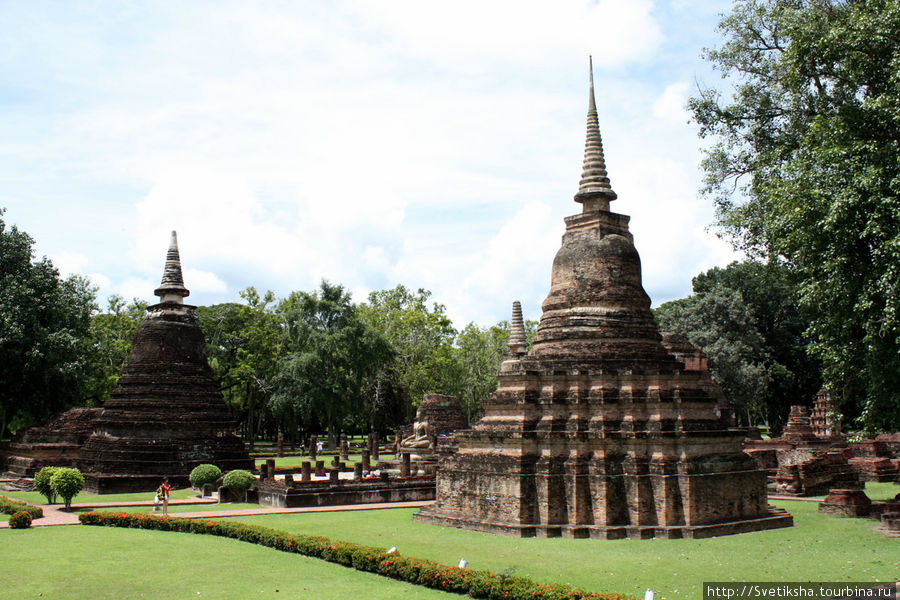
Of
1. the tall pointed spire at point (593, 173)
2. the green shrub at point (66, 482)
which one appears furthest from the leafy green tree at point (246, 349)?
the tall pointed spire at point (593, 173)

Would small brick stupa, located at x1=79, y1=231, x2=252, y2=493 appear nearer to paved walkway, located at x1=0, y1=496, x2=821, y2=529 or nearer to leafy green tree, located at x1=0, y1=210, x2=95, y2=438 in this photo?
paved walkway, located at x1=0, y1=496, x2=821, y2=529

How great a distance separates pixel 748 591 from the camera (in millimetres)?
11289

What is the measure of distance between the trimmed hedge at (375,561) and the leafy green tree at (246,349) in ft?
120

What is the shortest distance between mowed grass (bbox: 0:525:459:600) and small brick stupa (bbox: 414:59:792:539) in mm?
5626

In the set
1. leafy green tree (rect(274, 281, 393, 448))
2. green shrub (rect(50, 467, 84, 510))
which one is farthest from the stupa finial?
green shrub (rect(50, 467, 84, 510))

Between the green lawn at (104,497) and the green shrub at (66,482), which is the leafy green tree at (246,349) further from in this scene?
the green shrub at (66,482)

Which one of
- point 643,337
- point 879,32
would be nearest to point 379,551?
point 643,337

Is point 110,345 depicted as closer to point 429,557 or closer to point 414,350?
point 414,350

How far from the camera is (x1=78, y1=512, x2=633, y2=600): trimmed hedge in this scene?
35.5ft

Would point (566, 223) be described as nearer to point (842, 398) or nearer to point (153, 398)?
point (842, 398)

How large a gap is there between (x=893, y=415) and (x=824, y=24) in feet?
32.2

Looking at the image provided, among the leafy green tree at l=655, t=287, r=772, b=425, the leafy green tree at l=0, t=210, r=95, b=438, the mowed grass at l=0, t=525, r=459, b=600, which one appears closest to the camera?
the mowed grass at l=0, t=525, r=459, b=600

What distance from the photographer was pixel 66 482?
22.2 metres

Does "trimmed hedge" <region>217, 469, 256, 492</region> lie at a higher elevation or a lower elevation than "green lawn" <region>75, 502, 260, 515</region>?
higher
